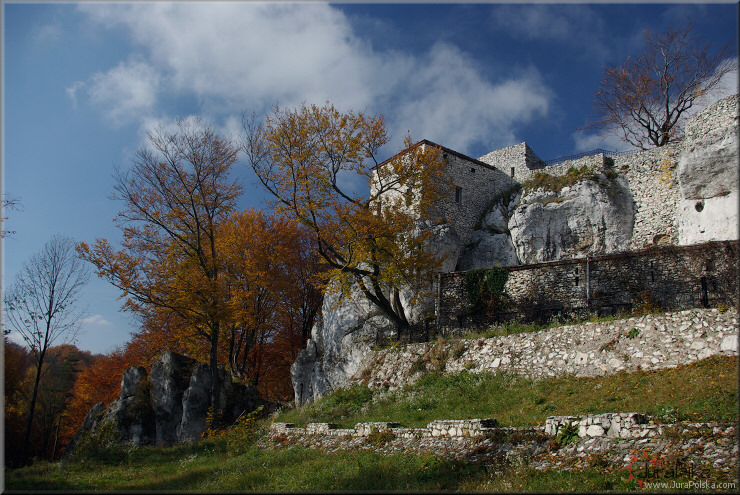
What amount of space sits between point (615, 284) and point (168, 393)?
19457mm

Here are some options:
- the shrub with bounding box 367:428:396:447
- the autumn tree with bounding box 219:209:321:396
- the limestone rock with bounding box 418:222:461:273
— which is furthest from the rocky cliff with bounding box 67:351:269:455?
the limestone rock with bounding box 418:222:461:273

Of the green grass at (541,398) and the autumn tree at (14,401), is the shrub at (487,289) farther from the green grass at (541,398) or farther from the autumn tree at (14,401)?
the autumn tree at (14,401)

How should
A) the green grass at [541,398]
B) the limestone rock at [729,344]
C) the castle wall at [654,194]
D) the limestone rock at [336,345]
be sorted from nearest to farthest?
the green grass at [541,398] → the limestone rock at [729,344] → the limestone rock at [336,345] → the castle wall at [654,194]

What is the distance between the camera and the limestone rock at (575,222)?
27438 mm

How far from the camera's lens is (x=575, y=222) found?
2839 centimetres

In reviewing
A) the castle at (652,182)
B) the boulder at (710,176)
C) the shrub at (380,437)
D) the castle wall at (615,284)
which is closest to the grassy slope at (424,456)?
the shrub at (380,437)

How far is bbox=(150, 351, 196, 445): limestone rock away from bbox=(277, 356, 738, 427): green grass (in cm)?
571

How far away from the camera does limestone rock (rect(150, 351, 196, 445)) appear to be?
20984 mm

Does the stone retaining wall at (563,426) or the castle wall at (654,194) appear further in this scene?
the castle wall at (654,194)

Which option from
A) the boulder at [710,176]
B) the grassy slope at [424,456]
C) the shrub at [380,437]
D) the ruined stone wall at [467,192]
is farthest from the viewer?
the ruined stone wall at [467,192]

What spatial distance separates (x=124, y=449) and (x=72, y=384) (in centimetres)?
2820

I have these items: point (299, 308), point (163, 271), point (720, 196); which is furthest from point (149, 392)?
point (720, 196)

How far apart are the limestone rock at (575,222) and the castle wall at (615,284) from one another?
8.61 meters

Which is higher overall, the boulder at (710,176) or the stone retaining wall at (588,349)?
Answer: the boulder at (710,176)
